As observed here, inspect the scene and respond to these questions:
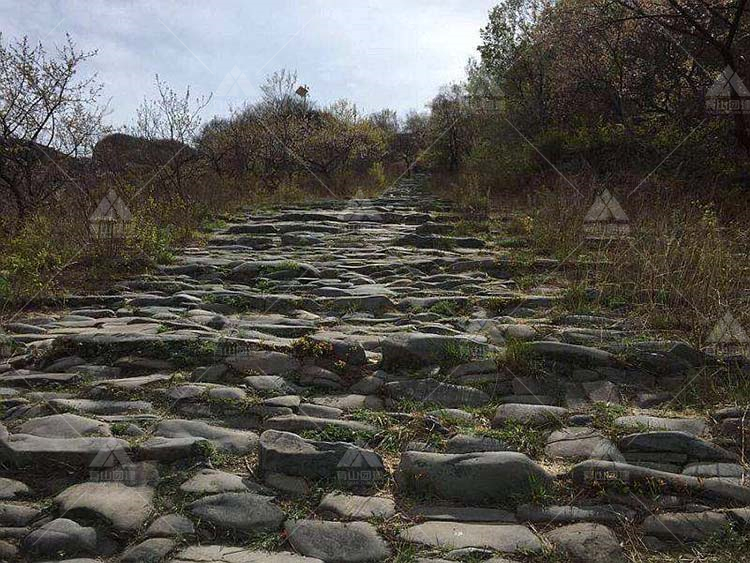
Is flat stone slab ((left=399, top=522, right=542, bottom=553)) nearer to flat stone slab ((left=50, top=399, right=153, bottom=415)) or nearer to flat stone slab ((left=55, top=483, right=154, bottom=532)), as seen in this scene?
flat stone slab ((left=55, top=483, right=154, bottom=532))

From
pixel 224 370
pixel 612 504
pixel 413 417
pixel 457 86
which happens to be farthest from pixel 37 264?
pixel 457 86

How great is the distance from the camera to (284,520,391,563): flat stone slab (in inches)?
98.6

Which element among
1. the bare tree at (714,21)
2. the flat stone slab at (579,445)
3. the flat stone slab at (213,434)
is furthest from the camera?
the bare tree at (714,21)

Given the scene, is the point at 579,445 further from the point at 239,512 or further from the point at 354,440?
the point at 239,512

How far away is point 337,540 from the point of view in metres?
2.59

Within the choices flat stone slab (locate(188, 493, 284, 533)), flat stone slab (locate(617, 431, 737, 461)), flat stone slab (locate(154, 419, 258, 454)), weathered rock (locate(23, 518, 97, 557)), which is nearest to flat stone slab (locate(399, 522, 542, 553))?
flat stone slab (locate(188, 493, 284, 533))

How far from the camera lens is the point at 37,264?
23.0ft

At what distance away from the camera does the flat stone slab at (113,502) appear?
2.68 m

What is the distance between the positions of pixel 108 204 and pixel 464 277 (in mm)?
5857

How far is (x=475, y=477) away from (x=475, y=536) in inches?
15.5

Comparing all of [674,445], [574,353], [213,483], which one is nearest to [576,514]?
[674,445]

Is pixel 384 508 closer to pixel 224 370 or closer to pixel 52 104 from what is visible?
pixel 224 370

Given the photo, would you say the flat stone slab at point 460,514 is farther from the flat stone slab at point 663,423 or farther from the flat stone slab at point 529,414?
the flat stone slab at point 663,423

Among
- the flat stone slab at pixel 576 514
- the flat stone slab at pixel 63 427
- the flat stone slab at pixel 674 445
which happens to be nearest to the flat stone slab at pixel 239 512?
the flat stone slab at pixel 63 427
